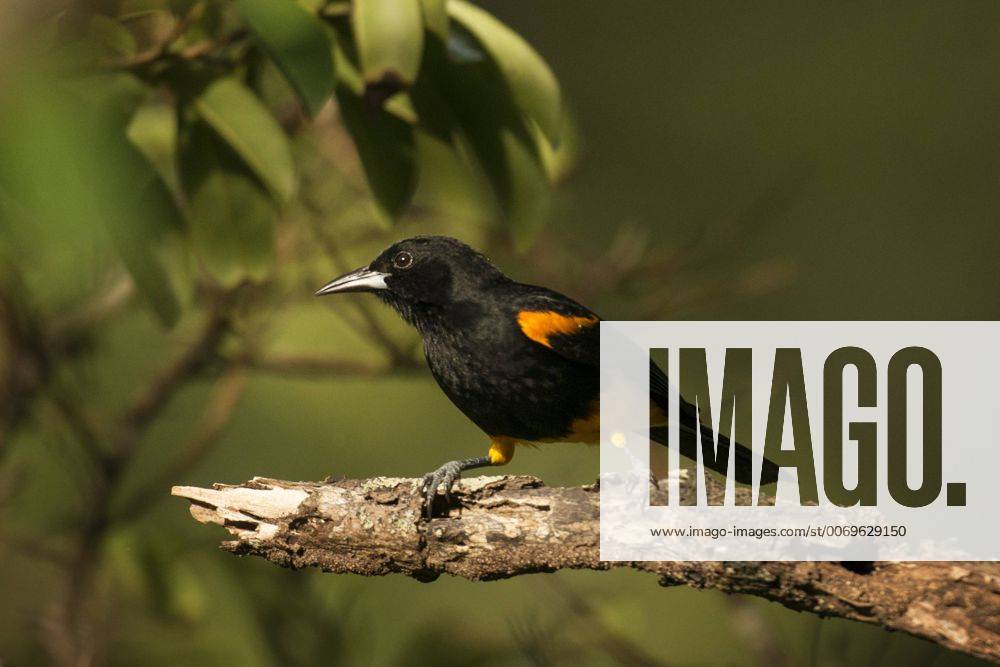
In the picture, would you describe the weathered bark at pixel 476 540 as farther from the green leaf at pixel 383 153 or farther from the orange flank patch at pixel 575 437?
the green leaf at pixel 383 153

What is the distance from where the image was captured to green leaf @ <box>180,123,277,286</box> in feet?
8.66

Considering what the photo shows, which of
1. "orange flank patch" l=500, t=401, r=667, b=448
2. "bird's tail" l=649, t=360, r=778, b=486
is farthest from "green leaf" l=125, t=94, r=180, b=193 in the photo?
"bird's tail" l=649, t=360, r=778, b=486

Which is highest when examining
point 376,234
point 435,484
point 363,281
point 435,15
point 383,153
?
point 435,15

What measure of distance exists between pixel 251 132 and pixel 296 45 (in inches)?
14.5

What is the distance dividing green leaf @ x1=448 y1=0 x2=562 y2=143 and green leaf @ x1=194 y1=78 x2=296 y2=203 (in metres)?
0.56

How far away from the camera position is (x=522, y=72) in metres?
2.63

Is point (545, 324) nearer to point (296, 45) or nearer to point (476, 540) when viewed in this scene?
point (476, 540)

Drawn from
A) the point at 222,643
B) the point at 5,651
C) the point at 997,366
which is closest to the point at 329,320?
the point at 222,643

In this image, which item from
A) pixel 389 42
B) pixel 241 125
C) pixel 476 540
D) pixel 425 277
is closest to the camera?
pixel 389 42

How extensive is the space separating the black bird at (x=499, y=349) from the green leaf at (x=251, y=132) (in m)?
0.30

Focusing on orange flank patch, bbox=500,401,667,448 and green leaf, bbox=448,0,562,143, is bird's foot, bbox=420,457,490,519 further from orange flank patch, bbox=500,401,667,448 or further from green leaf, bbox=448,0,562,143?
green leaf, bbox=448,0,562,143

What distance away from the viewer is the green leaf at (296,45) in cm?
217

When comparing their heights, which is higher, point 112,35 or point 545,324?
point 112,35

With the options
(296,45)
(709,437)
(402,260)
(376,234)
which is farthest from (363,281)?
(376,234)
